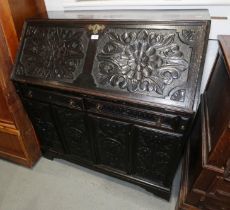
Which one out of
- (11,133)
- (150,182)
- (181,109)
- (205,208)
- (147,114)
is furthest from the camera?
(11,133)

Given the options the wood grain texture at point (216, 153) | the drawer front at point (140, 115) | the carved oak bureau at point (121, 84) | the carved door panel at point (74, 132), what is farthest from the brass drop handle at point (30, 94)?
the wood grain texture at point (216, 153)

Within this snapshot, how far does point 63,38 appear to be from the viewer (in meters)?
1.29

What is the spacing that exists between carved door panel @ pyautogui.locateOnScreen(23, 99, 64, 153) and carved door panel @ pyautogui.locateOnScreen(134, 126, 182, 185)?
2.20 ft

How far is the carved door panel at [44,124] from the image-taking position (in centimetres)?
144

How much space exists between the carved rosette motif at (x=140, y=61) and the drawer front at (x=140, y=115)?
0.38 feet

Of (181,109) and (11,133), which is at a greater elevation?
(181,109)

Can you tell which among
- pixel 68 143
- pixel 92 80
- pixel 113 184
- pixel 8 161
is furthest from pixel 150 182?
pixel 8 161

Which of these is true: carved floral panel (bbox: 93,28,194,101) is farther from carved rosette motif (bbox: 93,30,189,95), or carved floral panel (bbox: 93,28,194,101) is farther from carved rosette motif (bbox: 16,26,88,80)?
carved rosette motif (bbox: 16,26,88,80)

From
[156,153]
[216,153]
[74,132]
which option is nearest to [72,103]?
[74,132]

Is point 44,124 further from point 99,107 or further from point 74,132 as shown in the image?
point 99,107

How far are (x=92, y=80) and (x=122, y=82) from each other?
0.18 m

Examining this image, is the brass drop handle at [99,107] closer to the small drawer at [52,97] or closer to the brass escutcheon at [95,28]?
the small drawer at [52,97]

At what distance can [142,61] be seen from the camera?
1.11 m

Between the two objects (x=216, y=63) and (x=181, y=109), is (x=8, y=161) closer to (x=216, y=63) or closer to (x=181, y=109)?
(x=181, y=109)
